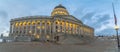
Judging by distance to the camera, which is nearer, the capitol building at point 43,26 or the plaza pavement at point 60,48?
the plaza pavement at point 60,48

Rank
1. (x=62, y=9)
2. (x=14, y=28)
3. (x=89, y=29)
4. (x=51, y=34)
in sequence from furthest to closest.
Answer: (x=89, y=29) < (x=62, y=9) < (x=14, y=28) < (x=51, y=34)

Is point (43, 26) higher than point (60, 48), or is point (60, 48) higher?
point (43, 26)

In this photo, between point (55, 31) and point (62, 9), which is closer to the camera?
point (55, 31)

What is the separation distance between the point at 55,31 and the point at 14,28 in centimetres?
2457

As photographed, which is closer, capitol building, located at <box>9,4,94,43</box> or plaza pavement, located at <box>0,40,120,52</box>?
plaza pavement, located at <box>0,40,120,52</box>

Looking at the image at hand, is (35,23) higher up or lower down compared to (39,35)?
higher up

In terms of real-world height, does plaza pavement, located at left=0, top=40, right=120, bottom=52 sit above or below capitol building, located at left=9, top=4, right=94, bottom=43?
below

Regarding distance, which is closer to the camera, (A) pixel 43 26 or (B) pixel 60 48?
(B) pixel 60 48

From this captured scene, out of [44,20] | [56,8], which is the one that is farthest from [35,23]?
[56,8]

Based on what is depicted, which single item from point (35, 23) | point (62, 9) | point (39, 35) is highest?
point (62, 9)

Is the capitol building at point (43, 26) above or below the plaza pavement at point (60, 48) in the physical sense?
above

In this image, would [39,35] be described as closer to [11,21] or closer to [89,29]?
[11,21]

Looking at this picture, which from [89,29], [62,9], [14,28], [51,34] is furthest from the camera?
[89,29]

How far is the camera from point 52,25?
98375mm
